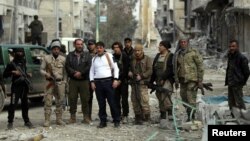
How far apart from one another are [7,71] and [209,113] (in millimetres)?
4172

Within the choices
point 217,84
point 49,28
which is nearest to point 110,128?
point 217,84

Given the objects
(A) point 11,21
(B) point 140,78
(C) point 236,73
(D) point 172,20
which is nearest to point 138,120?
(B) point 140,78

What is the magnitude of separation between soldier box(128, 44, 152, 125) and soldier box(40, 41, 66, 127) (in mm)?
1389

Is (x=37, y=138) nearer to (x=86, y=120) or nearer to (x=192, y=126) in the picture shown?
(x=86, y=120)

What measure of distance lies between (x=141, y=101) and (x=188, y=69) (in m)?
1.21

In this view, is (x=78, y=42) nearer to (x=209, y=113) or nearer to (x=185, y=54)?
(x=185, y=54)

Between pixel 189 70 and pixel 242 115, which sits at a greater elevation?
pixel 189 70

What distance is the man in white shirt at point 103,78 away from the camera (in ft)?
34.9

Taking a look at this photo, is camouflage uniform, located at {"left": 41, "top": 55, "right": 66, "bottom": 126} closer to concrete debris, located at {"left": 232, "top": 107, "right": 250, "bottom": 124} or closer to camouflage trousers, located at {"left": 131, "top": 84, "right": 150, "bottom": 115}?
camouflage trousers, located at {"left": 131, "top": 84, "right": 150, "bottom": 115}

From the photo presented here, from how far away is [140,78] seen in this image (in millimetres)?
10922

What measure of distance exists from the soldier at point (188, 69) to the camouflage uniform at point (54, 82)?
2263 mm

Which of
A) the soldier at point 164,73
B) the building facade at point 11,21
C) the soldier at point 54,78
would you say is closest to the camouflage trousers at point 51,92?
the soldier at point 54,78

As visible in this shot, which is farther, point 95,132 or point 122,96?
point 122,96

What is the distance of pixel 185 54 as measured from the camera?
34.8ft
